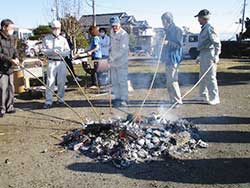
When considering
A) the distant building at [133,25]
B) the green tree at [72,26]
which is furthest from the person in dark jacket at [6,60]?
the distant building at [133,25]

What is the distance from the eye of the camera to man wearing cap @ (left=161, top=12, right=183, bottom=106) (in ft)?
26.3

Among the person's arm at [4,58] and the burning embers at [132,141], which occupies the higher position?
the person's arm at [4,58]

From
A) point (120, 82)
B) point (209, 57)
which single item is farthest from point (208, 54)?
point (120, 82)

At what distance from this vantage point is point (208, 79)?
8.70m

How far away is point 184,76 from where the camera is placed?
14.7m

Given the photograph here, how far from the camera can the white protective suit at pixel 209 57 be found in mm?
8344

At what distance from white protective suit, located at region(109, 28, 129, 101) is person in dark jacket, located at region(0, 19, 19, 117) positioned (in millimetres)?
2290

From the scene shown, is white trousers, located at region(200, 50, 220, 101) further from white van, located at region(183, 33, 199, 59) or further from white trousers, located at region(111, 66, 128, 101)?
white van, located at region(183, 33, 199, 59)

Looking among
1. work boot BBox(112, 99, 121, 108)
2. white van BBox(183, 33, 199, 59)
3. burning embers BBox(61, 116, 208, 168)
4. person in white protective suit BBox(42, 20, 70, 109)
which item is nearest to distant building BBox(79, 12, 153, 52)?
white van BBox(183, 33, 199, 59)

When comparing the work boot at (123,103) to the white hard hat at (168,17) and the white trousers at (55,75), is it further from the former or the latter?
the white hard hat at (168,17)

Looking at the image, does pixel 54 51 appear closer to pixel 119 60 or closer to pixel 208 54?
pixel 119 60

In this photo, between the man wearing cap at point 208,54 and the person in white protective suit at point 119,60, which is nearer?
the man wearing cap at point 208,54

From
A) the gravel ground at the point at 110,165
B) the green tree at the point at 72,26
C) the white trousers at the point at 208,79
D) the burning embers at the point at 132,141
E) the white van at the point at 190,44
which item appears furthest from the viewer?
the white van at the point at 190,44

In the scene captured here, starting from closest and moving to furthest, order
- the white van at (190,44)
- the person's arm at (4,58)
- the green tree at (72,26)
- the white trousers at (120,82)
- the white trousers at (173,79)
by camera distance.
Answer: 1. the person's arm at (4,58)
2. the white trousers at (173,79)
3. the white trousers at (120,82)
4. the green tree at (72,26)
5. the white van at (190,44)
